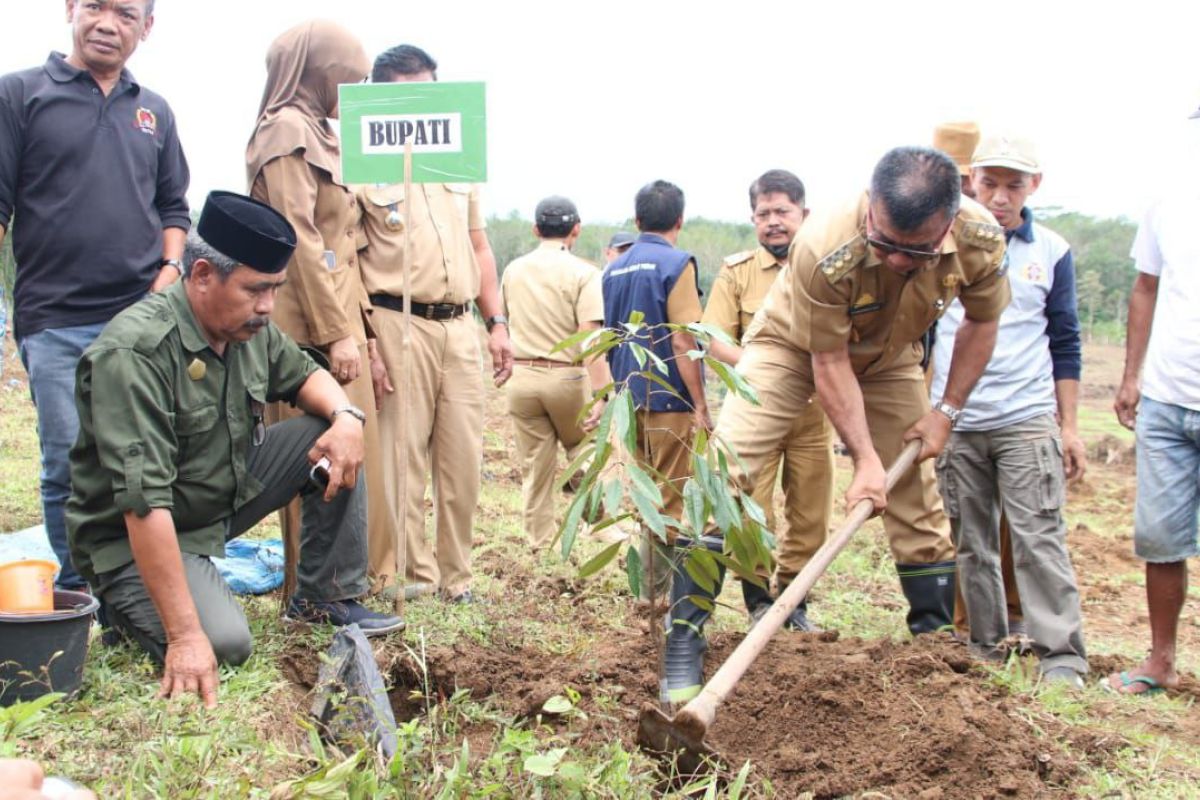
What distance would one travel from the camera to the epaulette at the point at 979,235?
134 inches

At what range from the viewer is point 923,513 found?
3.93 meters

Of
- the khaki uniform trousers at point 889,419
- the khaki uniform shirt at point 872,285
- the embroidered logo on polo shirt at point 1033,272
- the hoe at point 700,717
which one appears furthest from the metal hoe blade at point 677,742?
the embroidered logo on polo shirt at point 1033,272

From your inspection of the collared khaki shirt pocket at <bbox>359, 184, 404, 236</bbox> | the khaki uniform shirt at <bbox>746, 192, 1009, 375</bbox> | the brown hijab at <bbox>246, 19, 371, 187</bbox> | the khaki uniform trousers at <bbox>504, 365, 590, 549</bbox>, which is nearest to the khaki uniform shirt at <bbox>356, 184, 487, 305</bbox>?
the collared khaki shirt pocket at <bbox>359, 184, 404, 236</bbox>

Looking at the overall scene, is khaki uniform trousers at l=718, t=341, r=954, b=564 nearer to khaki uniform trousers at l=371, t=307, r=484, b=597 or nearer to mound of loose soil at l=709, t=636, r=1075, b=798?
mound of loose soil at l=709, t=636, r=1075, b=798

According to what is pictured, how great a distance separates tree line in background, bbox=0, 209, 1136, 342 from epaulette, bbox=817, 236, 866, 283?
754 inches

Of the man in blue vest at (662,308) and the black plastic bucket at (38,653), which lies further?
the man in blue vest at (662,308)

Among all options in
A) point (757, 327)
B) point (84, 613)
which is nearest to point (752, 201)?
point (757, 327)

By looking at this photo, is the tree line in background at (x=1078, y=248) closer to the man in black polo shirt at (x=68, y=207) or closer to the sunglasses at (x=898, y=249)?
the man in black polo shirt at (x=68, y=207)

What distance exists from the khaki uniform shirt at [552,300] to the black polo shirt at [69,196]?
237 cm

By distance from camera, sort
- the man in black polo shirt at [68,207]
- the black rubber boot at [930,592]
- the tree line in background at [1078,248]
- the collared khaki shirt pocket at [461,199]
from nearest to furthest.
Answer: the man in black polo shirt at [68,207]
the black rubber boot at [930,592]
the collared khaki shirt pocket at [461,199]
the tree line in background at [1078,248]

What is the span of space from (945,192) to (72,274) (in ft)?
8.68

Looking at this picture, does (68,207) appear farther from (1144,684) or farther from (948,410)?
(1144,684)

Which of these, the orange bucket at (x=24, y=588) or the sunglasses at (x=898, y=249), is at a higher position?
the sunglasses at (x=898, y=249)

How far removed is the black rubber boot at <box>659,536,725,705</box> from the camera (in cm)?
322
